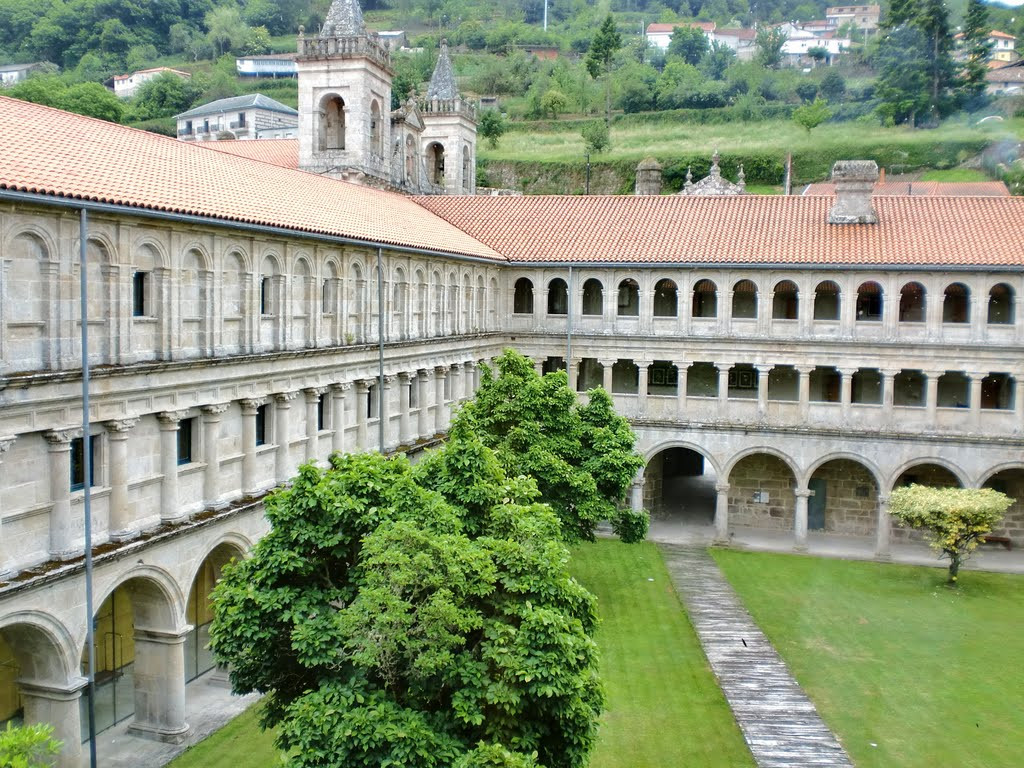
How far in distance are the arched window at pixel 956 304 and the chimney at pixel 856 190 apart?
4.26 metres

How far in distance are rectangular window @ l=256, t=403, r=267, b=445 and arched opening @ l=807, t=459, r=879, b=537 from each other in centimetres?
2539

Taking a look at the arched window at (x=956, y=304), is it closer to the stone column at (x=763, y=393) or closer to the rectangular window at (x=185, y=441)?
the stone column at (x=763, y=393)

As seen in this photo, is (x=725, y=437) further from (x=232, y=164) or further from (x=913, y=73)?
(x=913, y=73)

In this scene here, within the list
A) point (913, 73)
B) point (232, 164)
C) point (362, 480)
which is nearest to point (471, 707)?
point (362, 480)

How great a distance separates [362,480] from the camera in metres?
16.2

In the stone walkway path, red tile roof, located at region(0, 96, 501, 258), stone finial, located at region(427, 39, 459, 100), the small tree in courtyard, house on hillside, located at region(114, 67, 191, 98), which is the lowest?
the stone walkway path

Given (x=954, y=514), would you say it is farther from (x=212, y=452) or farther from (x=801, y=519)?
(x=212, y=452)

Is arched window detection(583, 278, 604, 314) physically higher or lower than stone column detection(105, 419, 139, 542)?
higher

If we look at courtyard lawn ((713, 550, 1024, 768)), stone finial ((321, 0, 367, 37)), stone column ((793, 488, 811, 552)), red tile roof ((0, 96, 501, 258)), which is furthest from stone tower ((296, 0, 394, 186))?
courtyard lawn ((713, 550, 1024, 768))

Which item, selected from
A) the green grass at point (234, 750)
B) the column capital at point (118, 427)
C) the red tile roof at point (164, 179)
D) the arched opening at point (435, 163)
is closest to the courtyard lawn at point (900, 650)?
the green grass at point (234, 750)

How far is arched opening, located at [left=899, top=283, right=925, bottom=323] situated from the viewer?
41.2 m

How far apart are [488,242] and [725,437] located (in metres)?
13.6

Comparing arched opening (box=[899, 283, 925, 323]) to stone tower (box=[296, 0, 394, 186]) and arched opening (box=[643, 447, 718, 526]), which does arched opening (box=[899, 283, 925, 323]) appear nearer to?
arched opening (box=[643, 447, 718, 526])

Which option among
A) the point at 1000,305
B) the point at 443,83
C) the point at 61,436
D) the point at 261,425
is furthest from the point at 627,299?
the point at 61,436
